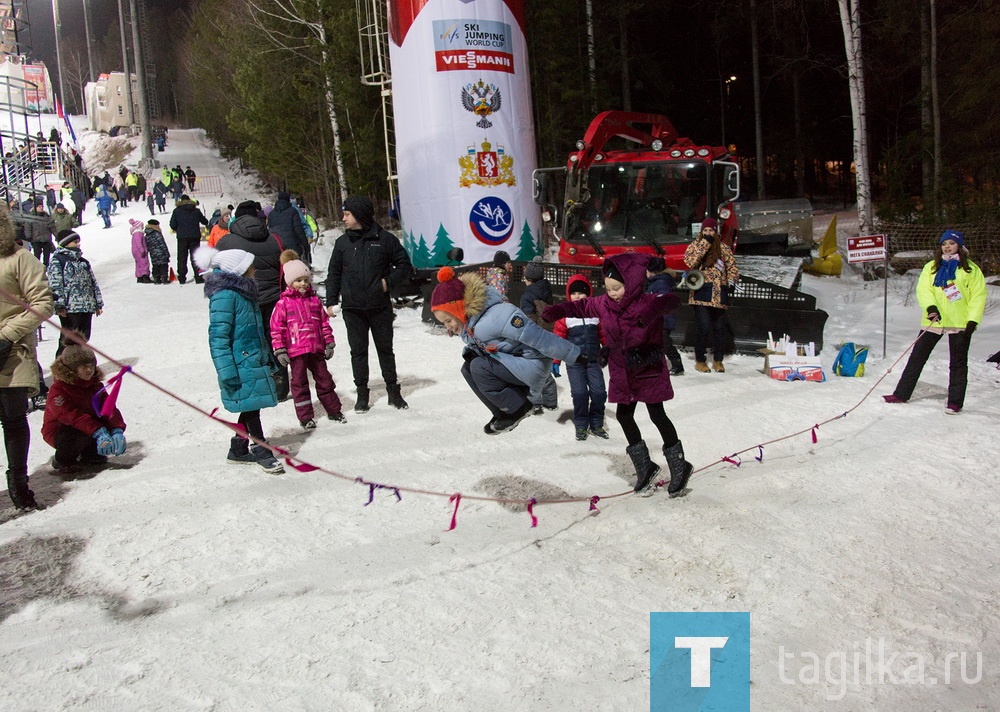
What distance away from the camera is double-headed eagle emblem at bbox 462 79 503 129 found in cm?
A: 1363

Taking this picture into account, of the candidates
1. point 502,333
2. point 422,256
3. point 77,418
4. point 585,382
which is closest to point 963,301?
point 585,382

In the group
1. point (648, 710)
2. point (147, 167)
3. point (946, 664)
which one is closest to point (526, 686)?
point (648, 710)

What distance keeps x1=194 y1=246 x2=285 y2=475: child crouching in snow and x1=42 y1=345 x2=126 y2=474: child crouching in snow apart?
1021 mm

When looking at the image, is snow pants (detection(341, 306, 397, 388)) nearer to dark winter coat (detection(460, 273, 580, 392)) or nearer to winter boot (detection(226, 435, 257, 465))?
winter boot (detection(226, 435, 257, 465))

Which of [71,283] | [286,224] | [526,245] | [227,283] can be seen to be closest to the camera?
[227,283]

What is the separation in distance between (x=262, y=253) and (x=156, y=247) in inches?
407

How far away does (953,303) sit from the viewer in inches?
301

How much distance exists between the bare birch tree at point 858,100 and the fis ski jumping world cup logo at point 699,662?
14848mm

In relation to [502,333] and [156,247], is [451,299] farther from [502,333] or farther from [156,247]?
[156,247]

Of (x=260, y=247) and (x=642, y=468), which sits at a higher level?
(x=260, y=247)

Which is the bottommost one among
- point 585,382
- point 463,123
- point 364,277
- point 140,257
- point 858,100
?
point 585,382

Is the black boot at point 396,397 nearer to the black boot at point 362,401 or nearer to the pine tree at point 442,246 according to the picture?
the black boot at point 362,401

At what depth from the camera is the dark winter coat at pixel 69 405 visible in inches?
240

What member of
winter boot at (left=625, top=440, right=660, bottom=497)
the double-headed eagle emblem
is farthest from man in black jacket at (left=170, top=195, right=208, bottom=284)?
winter boot at (left=625, top=440, right=660, bottom=497)
